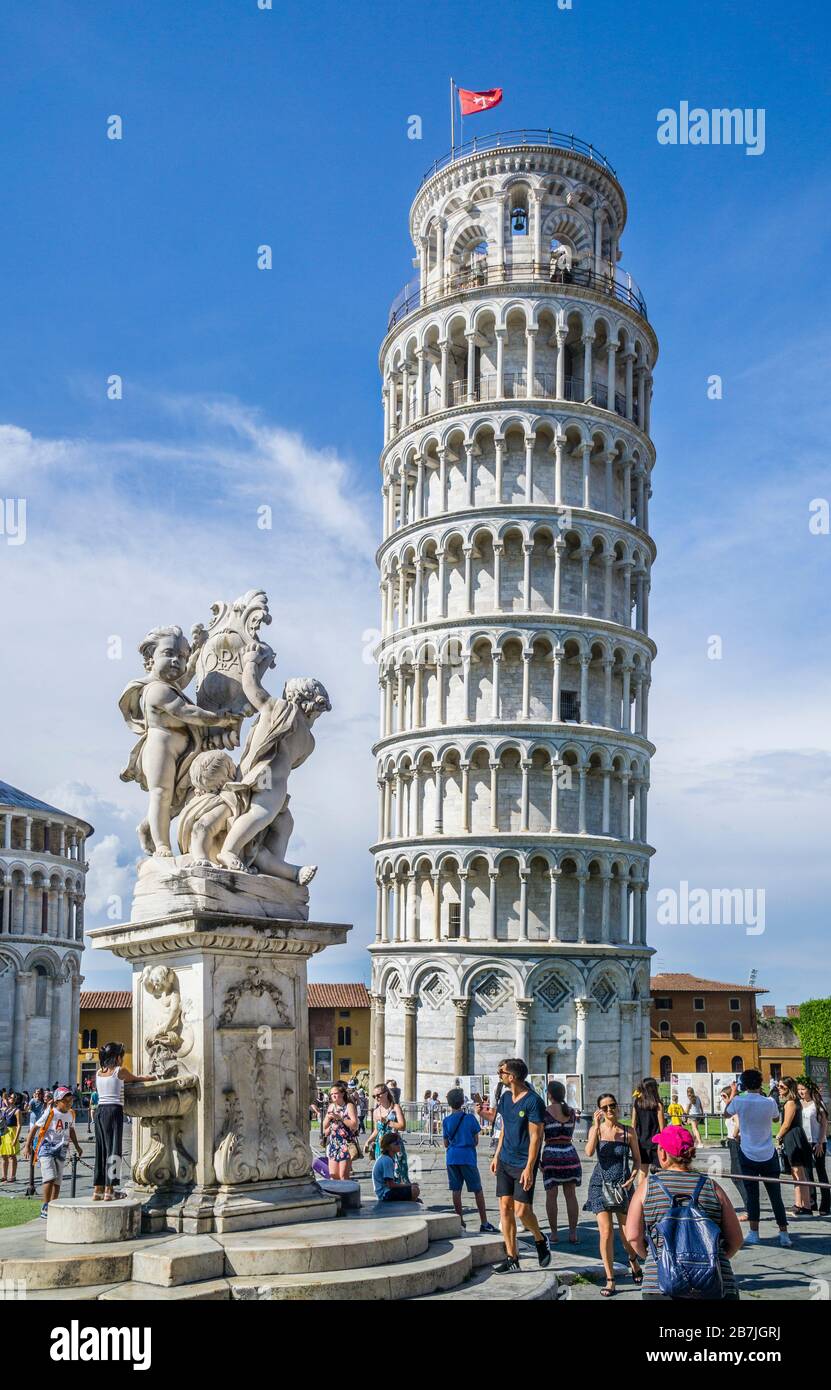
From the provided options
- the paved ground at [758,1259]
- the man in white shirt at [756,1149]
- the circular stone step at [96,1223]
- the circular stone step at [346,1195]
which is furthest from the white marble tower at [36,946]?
the circular stone step at [96,1223]

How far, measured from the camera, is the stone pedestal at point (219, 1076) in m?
10.2

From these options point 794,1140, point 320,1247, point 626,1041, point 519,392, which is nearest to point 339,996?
point 626,1041

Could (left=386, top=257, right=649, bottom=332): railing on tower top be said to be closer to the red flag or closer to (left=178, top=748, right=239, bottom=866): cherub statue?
the red flag

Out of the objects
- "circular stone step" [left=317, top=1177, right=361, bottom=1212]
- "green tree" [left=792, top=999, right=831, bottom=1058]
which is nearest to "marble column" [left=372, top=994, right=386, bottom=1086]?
"green tree" [left=792, top=999, right=831, bottom=1058]

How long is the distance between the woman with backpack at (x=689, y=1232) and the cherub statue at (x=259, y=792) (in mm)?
4600

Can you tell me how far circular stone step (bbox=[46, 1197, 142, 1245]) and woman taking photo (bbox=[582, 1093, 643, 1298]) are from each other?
386 cm

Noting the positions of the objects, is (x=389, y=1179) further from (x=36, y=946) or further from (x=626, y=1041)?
(x=36, y=946)

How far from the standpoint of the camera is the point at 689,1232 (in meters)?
7.56

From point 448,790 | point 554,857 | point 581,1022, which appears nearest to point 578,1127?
point 581,1022

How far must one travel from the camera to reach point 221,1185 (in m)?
10.2

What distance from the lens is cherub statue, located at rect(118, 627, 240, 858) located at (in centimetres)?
1147
